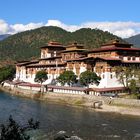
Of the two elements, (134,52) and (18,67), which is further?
(18,67)

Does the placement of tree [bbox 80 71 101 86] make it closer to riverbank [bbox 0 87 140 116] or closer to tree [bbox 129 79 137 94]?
riverbank [bbox 0 87 140 116]

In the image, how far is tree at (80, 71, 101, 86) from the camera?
83.9 metres

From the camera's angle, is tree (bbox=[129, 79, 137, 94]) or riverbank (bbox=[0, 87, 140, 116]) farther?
tree (bbox=[129, 79, 137, 94])

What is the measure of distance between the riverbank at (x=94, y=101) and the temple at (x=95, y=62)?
17.8ft

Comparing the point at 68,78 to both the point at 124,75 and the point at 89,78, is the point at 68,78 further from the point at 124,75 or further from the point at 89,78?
the point at 124,75

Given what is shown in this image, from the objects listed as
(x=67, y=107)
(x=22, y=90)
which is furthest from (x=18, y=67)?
(x=67, y=107)

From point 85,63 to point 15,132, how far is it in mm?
75093

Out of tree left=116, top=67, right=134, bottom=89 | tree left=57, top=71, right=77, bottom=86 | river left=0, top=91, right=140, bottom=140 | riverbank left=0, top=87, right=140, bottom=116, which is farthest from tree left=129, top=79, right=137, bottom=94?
tree left=57, top=71, right=77, bottom=86

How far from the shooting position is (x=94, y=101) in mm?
70188

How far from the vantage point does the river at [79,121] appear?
4366 centimetres

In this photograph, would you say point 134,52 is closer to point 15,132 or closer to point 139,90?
point 139,90

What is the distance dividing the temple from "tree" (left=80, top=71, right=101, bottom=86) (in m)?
1.29

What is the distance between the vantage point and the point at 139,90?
74.1 metres

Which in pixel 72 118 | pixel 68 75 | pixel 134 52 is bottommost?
pixel 72 118
